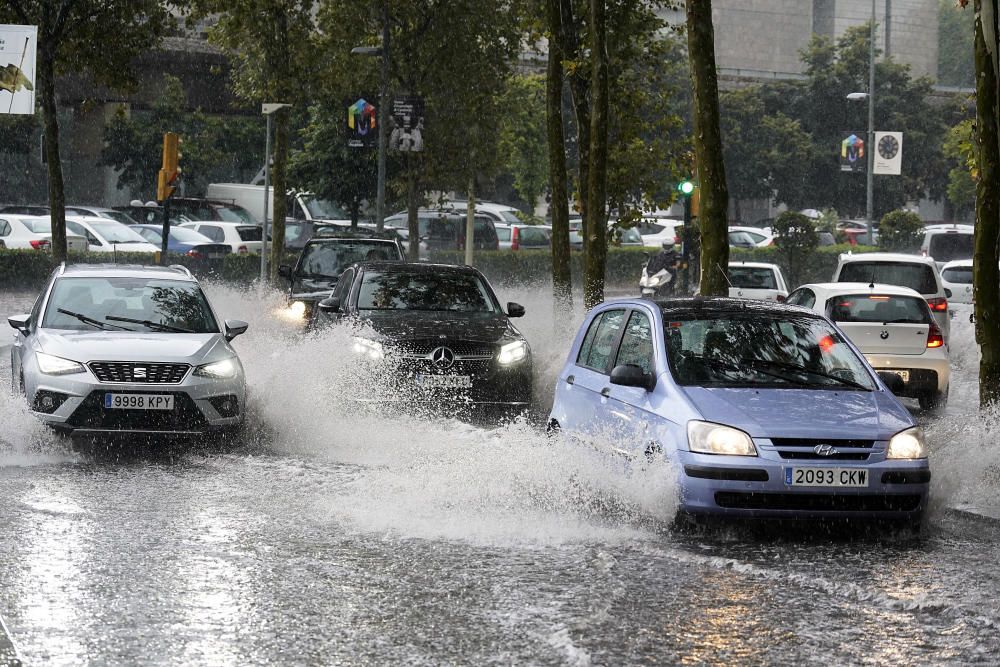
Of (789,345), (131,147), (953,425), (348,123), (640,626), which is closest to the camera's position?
(640,626)

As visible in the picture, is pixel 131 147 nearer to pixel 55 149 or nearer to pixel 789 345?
pixel 55 149

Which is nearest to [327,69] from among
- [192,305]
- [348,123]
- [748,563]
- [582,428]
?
[348,123]

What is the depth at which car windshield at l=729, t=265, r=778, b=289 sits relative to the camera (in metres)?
29.4

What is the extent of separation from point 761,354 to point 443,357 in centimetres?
556

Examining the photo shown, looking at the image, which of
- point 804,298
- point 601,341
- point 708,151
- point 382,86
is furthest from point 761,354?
point 382,86

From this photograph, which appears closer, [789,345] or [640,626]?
[640,626]

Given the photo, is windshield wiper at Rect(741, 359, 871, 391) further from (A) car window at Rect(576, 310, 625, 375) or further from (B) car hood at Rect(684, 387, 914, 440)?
(A) car window at Rect(576, 310, 625, 375)

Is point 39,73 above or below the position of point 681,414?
above

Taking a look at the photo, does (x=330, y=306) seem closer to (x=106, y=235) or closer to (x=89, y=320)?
(x=89, y=320)

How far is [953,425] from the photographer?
52.3 feet

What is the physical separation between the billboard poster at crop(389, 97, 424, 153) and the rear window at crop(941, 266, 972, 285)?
425 inches

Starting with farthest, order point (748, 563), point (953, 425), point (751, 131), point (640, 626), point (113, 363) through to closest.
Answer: point (751, 131)
point (953, 425)
point (113, 363)
point (748, 563)
point (640, 626)

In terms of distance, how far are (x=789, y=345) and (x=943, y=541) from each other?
1593mm

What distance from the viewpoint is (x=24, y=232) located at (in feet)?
139
